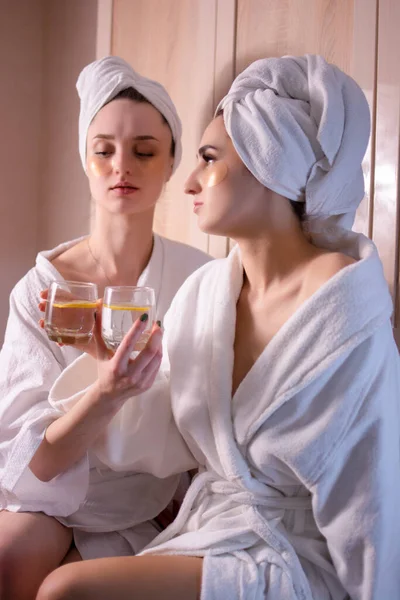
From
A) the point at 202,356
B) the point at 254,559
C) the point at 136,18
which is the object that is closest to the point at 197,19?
the point at 136,18

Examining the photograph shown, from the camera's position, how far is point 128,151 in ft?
5.75

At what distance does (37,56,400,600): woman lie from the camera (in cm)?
116

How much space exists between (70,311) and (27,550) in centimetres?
49

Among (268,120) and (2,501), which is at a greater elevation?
(268,120)

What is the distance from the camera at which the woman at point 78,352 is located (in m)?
1.42

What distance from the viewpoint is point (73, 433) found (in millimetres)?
1349

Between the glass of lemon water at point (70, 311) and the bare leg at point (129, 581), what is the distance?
1.30 ft

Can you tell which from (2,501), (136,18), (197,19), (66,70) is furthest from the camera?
(66,70)

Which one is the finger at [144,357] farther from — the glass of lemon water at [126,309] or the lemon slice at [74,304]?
the lemon slice at [74,304]

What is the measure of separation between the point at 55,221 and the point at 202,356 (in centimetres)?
185

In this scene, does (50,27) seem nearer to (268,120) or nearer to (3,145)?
(3,145)

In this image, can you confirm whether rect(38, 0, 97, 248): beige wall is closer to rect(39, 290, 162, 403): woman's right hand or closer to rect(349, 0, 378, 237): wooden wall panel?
rect(349, 0, 378, 237): wooden wall panel

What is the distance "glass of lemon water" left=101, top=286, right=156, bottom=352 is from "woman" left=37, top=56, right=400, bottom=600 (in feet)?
0.17

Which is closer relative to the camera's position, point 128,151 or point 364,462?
point 364,462
